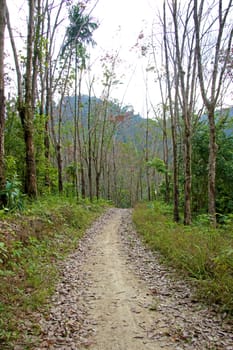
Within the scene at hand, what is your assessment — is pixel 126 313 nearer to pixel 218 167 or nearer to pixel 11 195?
pixel 11 195

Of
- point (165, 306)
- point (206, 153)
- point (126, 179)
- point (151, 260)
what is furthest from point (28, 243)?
point (126, 179)

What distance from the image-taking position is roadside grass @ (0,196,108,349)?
404cm

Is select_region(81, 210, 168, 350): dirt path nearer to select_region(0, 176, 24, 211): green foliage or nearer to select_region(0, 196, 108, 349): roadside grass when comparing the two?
select_region(0, 196, 108, 349): roadside grass

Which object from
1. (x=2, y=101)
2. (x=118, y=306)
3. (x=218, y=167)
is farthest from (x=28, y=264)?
(x=218, y=167)

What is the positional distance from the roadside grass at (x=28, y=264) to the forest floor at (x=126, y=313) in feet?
0.70

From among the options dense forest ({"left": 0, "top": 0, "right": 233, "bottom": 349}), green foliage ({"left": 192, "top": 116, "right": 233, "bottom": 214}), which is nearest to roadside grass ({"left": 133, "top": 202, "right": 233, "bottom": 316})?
dense forest ({"left": 0, "top": 0, "right": 233, "bottom": 349})

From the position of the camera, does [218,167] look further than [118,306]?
Yes

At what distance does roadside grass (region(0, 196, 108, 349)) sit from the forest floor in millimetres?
215

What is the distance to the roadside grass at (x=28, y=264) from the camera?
159 inches

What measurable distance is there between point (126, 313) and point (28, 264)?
101 inches

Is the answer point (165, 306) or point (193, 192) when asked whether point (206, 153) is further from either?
point (165, 306)

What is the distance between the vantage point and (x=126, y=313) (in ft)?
14.9

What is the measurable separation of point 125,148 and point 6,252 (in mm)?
41134

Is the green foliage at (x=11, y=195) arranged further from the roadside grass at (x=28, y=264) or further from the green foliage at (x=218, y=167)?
the green foliage at (x=218, y=167)
